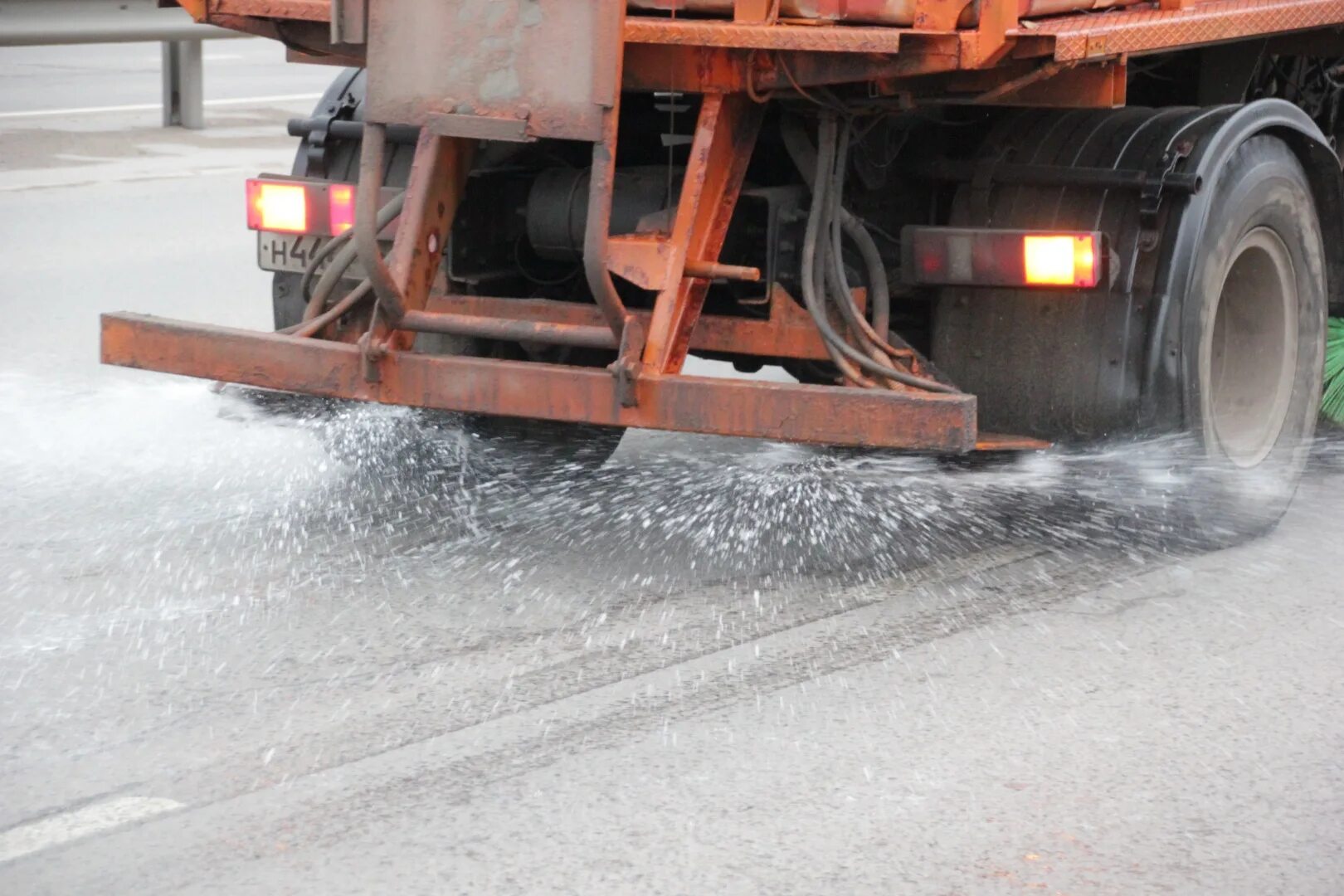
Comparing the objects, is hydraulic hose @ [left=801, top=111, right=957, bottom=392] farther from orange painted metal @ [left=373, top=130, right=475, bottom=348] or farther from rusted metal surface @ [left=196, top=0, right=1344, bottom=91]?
orange painted metal @ [left=373, top=130, right=475, bottom=348]

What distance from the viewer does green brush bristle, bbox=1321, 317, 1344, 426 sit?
7078 millimetres

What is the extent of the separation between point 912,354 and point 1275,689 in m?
1.25

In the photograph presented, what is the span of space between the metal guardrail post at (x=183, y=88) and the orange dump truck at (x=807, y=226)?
8920 millimetres

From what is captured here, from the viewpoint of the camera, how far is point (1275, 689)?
4.59 m

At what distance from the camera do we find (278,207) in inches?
233

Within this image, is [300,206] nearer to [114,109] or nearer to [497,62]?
[497,62]

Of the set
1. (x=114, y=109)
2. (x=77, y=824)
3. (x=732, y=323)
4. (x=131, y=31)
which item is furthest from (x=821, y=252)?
(x=114, y=109)

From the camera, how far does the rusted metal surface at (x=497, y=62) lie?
15.9ft

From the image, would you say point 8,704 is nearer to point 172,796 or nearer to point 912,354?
point 172,796

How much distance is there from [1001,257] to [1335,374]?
7.39ft

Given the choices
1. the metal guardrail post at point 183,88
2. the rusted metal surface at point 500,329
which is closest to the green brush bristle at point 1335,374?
the rusted metal surface at point 500,329

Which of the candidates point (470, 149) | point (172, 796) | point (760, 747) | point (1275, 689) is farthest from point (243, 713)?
point (1275, 689)

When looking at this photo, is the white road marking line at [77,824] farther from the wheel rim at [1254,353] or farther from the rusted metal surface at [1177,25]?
the wheel rim at [1254,353]

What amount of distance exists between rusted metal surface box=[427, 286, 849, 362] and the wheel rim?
138 cm
